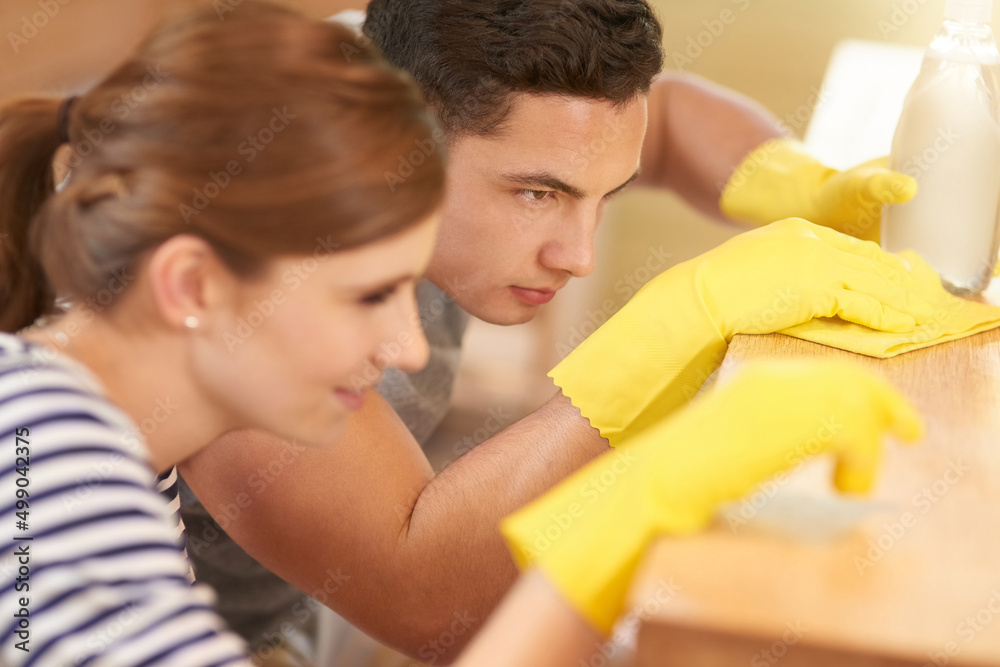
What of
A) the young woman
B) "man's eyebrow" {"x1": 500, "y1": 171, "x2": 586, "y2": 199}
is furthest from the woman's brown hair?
"man's eyebrow" {"x1": 500, "y1": 171, "x2": 586, "y2": 199}

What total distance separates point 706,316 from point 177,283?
1.35 feet

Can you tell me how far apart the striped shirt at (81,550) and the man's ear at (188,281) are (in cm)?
7

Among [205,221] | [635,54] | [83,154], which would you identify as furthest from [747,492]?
[635,54]

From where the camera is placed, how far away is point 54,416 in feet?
1.75

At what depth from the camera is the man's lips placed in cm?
103

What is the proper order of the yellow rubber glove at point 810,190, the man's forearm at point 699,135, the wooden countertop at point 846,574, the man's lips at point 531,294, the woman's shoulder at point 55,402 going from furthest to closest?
1. the man's forearm at point 699,135
2. the man's lips at point 531,294
3. the yellow rubber glove at point 810,190
4. the woman's shoulder at point 55,402
5. the wooden countertop at point 846,574

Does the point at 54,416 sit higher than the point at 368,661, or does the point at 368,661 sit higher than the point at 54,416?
the point at 54,416

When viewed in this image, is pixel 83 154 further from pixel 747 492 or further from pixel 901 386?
pixel 901 386

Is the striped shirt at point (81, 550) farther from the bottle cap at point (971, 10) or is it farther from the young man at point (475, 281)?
the bottle cap at point (971, 10)

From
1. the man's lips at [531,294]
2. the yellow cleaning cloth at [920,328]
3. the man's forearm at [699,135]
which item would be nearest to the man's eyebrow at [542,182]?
the man's lips at [531,294]

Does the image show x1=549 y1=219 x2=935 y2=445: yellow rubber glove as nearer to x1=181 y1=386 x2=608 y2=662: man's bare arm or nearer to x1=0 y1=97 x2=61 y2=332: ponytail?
x1=181 y1=386 x2=608 y2=662: man's bare arm

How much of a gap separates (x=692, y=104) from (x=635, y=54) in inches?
20.3

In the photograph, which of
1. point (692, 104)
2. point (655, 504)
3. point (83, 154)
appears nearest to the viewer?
point (655, 504)

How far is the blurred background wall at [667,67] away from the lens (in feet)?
4.86
